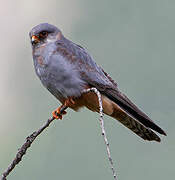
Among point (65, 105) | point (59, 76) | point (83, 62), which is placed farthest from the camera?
point (83, 62)

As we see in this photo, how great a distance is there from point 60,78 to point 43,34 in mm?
612

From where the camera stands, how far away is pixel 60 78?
3.80m

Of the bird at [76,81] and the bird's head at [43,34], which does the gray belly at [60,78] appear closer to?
the bird at [76,81]

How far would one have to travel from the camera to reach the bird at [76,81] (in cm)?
382

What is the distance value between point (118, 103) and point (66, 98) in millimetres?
554

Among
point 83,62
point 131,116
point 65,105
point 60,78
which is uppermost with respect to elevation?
point 83,62

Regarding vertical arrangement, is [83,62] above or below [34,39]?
above

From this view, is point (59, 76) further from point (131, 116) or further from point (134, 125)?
point (134, 125)

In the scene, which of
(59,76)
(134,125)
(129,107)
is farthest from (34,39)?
(134,125)

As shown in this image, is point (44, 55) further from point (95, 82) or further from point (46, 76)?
point (95, 82)

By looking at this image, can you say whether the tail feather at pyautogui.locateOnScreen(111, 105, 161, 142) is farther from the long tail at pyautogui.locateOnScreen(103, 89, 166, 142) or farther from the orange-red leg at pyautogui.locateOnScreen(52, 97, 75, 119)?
the orange-red leg at pyautogui.locateOnScreen(52, 97, 75, 119)

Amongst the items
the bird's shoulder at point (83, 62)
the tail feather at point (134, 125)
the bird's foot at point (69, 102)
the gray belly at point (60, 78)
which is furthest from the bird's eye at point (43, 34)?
the tail feather at point (134, 125)

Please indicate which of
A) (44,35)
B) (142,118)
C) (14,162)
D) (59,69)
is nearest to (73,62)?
(59,69)

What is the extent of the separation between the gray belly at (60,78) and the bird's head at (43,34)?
1.01 feet
